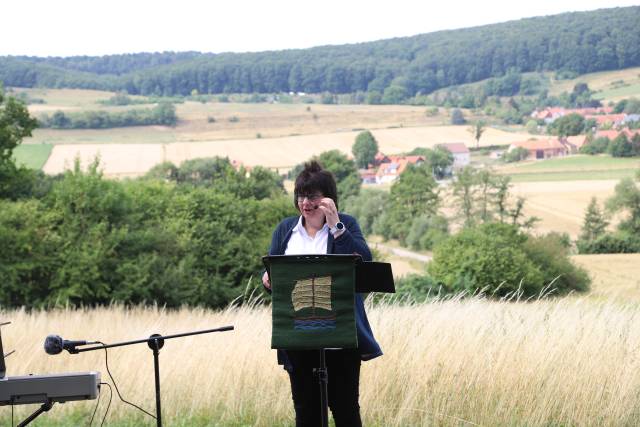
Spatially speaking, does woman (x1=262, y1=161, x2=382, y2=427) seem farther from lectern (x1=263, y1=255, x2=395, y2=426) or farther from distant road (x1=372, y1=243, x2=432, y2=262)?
distant road (x1=372, y1=243, x2=432, y2=262)

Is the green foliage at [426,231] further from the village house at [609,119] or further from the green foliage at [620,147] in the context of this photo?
the village house at [609,119]

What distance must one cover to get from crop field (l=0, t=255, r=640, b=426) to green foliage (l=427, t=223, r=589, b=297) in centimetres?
2837

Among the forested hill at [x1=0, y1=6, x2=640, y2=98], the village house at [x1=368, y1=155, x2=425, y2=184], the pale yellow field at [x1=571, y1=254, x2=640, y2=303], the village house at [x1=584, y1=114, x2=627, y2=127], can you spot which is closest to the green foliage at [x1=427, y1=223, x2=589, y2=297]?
the pale yellow field at [x1=571, y1=254, x2=640, y2=303]

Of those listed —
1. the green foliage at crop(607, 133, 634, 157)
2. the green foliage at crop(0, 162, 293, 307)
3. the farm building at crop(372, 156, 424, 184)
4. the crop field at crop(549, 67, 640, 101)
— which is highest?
the green foliage at crop(0, 162, 293, 307)

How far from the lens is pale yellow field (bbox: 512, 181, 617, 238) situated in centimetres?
7075

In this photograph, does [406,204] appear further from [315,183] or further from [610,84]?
[315,183]

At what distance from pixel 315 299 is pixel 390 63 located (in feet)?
478

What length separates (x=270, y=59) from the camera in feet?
504

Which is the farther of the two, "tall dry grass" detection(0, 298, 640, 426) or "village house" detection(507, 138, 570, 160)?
"village house" detection(507, 138, 570, 160)

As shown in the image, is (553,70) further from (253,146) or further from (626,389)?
(626,389)

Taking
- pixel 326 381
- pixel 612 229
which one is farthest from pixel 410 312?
pixel 612 229

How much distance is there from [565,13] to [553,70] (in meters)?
16.3

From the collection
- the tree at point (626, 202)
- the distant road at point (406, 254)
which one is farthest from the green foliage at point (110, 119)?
the tree at point (626, 202)

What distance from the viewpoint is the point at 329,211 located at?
4.37m
